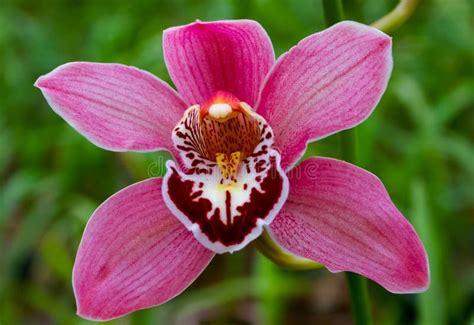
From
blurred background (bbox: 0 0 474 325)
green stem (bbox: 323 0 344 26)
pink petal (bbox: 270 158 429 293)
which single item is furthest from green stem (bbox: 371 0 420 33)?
blurred background (bbox: 0 0 474 325)

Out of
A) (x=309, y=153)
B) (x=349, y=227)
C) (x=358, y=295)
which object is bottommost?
(x=309, y=153)

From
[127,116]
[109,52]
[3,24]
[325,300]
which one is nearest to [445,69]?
[325,300]

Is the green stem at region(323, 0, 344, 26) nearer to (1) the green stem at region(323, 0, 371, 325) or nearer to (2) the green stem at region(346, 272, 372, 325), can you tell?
(1) the green stem at region(323, 0, 371, 325)

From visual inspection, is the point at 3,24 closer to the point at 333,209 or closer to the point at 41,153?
the point at 41,153

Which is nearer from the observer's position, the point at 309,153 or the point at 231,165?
the point at 231,165

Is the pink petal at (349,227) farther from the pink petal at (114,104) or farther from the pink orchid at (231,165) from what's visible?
the pink petal at (114,104)

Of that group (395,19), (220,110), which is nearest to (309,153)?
(395,19)

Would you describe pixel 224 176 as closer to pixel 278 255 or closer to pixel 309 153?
pixel 278 255
